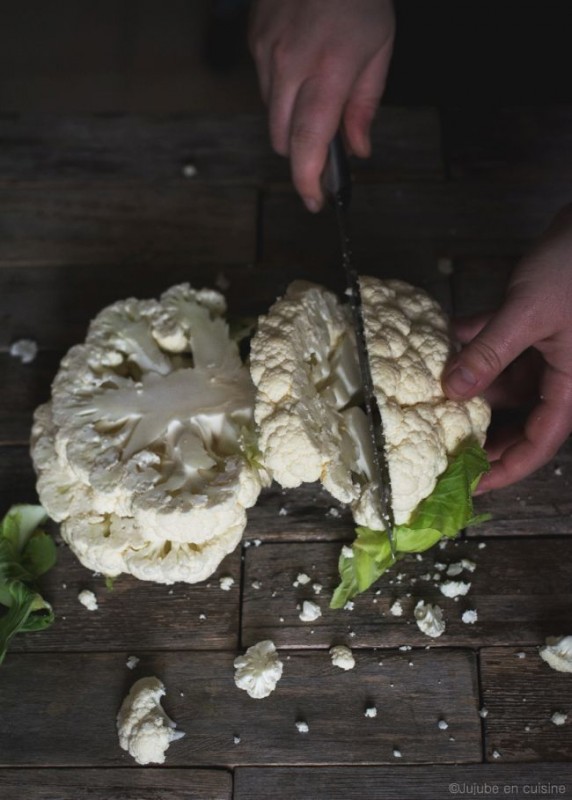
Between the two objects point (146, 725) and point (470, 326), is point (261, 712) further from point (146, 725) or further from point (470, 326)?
point (470, 326)

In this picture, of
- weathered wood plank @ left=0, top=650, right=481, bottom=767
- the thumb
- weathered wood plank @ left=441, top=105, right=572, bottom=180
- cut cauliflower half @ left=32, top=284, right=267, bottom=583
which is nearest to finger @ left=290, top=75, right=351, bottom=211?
cut cauliflower half @ left=32, top=284, right=267, bottom=583

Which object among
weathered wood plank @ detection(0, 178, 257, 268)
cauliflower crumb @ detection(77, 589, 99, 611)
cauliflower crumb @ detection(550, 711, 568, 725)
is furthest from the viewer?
weathered wood plank @ detection(0, 178, 257, 268)

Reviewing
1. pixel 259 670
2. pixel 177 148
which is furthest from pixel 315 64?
pixel 259 670

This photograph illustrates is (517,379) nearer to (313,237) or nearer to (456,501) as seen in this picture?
(456,501)

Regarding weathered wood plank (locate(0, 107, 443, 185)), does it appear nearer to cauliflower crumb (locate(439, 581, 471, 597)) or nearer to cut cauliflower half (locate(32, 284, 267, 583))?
cut cauliflower half (locate(32, 284, 267, 583))

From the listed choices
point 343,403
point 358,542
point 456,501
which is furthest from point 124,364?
point 456,501

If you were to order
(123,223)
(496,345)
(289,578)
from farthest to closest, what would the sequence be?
1. (123,223)
2. (289,578)
3. (496,345)
